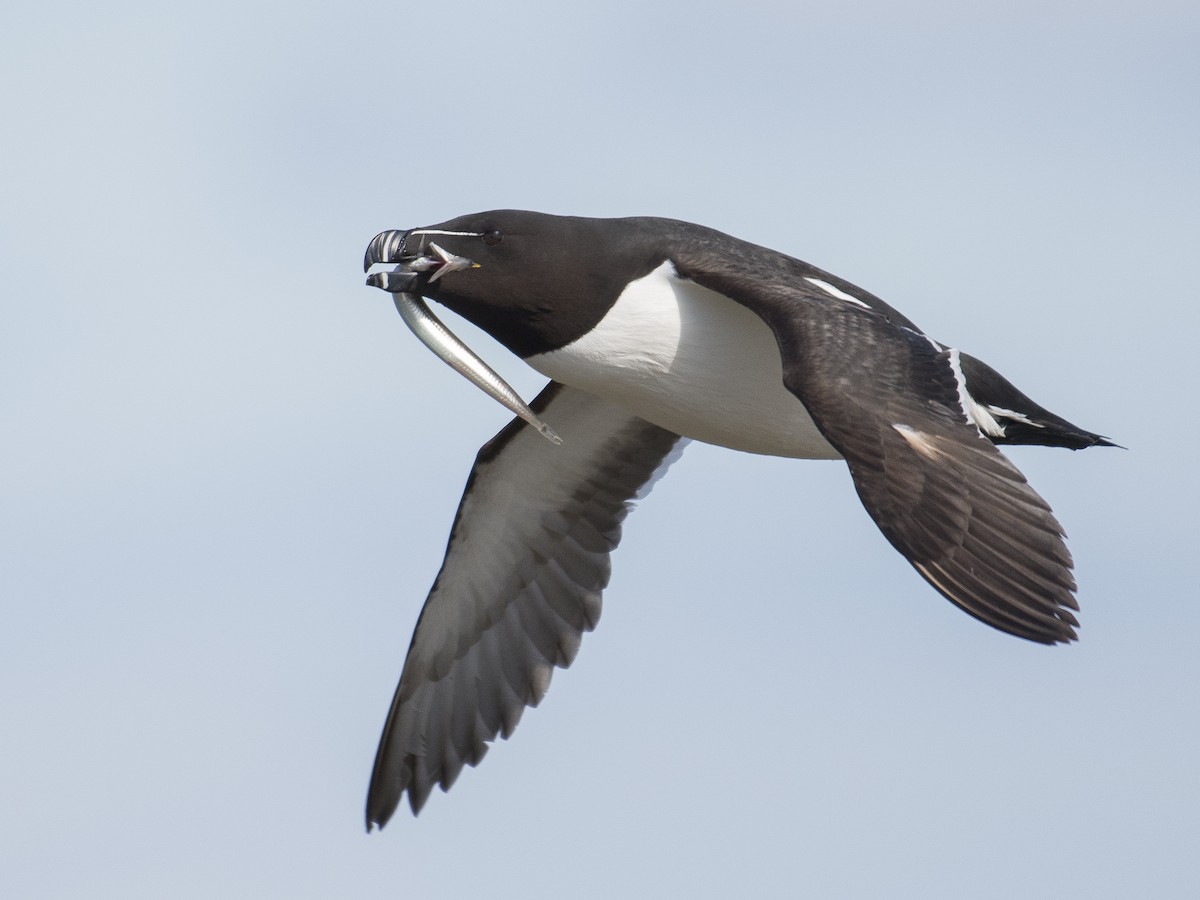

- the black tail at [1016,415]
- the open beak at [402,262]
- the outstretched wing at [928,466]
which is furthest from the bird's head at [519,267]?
the black tail at [1016,415]

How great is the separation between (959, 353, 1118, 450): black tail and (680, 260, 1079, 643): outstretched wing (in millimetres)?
1353

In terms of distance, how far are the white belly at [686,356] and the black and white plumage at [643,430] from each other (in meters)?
0.01

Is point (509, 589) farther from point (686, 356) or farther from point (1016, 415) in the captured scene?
point (1016, 415)

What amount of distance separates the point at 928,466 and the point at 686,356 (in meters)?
2.40

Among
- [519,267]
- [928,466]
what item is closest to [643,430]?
[519,267]

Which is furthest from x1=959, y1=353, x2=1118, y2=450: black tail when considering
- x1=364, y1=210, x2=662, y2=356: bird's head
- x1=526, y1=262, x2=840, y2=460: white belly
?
x1=364, y1=210, x2=662, y2=356: bird's head

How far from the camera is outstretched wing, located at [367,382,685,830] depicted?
41.0ft

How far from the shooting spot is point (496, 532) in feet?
41.5

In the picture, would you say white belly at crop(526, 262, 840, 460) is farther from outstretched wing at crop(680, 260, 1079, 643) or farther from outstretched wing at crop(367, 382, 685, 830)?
outstretched wing at crop(367, 382, 685, 830)

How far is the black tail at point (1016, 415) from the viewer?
35.8 feet

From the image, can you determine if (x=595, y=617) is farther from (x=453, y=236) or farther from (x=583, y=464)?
(x=453, y=236)

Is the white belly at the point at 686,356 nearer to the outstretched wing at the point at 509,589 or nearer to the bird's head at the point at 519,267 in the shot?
the bird's head at the point at 519,267

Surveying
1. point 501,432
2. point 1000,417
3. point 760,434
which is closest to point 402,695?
point 501,432

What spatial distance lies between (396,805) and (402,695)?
0.67 meters
